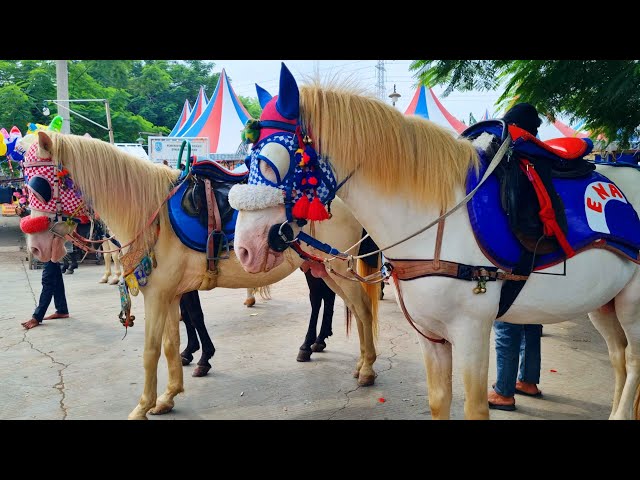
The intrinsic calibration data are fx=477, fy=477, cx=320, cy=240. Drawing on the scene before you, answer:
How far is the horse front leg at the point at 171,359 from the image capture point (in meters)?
3.80

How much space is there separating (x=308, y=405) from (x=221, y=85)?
45.7 ft

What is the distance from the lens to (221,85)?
15.8m

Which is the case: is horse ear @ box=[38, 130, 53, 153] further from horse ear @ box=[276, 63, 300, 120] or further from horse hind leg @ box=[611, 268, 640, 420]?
horse hind leg @ box=[611, 268, 640, 420]

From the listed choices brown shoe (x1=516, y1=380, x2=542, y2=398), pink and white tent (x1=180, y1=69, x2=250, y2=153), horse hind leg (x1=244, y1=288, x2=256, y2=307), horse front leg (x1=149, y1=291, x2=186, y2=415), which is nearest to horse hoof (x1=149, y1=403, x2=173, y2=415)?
horse front leg (x1=149, y1=291, x2=186, y2=415)

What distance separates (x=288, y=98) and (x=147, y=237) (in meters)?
2.01

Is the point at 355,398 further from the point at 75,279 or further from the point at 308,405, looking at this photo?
the point at 75,279

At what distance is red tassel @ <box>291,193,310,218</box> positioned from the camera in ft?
6.63

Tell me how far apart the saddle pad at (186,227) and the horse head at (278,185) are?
5.79 ft

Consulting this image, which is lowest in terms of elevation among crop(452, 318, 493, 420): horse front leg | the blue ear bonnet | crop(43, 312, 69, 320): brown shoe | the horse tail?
crop(43, 312, 69, 320): brown shoe

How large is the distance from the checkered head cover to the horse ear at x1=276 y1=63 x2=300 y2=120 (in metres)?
2.21

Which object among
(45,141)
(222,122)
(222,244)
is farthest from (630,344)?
(222,122)

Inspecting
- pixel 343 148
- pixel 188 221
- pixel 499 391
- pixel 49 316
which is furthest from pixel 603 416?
pixel 49 316

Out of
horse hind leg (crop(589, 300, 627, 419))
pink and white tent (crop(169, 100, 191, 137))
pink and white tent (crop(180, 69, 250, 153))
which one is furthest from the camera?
pink and white tent (crop(169, 100, 191, 137))

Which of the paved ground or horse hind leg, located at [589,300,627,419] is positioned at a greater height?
horse hind leg, located at [589,300,627,419]
